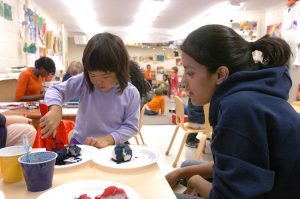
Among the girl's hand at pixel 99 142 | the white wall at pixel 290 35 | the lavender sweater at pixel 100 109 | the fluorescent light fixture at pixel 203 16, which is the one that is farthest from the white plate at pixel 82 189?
the fluorescent light fixture at pixel 203 16

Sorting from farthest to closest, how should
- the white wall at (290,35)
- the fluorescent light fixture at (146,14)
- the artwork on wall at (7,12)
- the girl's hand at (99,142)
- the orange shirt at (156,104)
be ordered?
1. the fluorescent light fixture at (146,14)
2. the orange shirt at (156,104)
3. the white wall at (290,35)
4. the artwork on wall at (7,12)
5. the girl's hand at (99,142)

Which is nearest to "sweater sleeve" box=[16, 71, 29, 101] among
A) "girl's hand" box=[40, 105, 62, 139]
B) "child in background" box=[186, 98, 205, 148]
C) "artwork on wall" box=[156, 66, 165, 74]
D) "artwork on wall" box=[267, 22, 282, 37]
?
"child in background" box=[186, 98, 205, 148]

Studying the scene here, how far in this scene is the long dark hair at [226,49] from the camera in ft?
2.67

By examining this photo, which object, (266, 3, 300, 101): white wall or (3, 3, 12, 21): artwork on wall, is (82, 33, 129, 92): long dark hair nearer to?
(3, 3, 12, 21): artwork on wall

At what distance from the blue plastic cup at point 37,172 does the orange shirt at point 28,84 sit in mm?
2986

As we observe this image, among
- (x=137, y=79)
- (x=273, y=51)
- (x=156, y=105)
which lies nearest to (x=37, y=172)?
(x=273, y=51)

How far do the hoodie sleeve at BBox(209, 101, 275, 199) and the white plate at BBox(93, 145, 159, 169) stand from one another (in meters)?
0.31

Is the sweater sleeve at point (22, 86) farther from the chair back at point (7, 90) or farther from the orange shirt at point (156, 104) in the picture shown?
the orange shirt at point (156, 104)

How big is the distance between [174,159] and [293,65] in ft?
12.0

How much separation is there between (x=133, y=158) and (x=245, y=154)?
442 millimetres

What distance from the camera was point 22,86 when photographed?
341cm

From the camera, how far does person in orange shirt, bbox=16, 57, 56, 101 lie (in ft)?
11.2

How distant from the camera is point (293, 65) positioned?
17.3 feet

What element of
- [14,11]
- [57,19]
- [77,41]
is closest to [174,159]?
[14,11]
